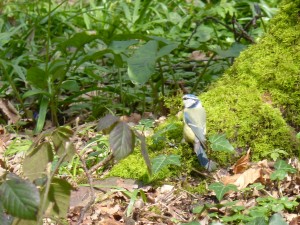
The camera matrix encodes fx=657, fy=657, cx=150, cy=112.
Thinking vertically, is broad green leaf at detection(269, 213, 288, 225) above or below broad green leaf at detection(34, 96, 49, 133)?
above

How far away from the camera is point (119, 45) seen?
166 inches

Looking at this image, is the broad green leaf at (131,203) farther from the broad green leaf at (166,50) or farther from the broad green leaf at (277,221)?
the broad green leaf at (166,50)

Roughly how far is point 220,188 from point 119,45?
1.56 m

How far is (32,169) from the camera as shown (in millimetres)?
2074

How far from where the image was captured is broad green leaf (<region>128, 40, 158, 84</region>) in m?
3.77

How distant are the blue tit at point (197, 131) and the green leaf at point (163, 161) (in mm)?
142

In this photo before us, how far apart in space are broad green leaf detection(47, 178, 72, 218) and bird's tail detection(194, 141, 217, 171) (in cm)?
137

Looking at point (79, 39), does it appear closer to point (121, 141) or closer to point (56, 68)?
point (56, 68)

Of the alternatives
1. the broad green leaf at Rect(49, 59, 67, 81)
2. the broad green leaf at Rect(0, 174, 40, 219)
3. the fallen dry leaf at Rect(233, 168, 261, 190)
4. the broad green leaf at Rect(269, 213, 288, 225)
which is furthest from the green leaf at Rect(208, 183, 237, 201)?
the broad green leaf at Rect(49, 59, 67, 81)

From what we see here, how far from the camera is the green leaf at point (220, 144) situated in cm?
314

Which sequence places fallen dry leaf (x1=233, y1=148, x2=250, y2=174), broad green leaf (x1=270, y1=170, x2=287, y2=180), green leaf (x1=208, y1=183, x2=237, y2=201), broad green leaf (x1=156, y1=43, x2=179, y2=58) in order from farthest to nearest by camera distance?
broad green leaf (x1=156, y1=43, x2=179, y2=58), fallen dry leaf (x1=233, y1=148, x2=250, y2=174), broad green leaf (x1=270, y1=170, x2=287, y2=180), green leaf (x1=208, y1=183, x2=237, y2=201)

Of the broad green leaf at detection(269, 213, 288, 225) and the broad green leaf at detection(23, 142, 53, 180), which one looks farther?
the broad green leaf at detection(269, 213, 288, 225)

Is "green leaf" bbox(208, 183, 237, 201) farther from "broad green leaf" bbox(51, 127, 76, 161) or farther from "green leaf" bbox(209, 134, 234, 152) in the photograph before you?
"broad green leaf" bbox(51, 127, 76, 161)

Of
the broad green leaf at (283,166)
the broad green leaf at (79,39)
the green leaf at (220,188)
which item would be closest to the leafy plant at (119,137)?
the green leaf at (220,188)
